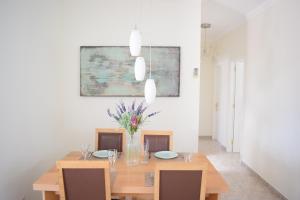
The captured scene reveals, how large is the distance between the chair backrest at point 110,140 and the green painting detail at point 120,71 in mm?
872

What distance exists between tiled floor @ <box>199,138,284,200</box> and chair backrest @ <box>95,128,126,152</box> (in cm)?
159

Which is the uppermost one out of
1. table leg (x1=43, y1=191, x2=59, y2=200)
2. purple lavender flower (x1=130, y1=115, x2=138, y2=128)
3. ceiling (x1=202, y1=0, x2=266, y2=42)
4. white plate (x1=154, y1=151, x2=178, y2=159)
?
ceiling (x1=202, y1=0, x2=266, y2=42)

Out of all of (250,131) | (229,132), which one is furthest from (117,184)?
(229,132)

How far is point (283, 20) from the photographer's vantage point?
346cm

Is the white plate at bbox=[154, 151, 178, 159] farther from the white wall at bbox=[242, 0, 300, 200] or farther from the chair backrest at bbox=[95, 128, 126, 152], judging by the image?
the white wall at bbox=[242, 0, 300, 200]

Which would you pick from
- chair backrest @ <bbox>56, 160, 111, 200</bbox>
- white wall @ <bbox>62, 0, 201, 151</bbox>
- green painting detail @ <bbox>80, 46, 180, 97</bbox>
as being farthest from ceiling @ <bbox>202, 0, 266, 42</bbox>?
chair backrest @ <bbox>56, 160, 111, 200</bbox>

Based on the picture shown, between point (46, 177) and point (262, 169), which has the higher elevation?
point (46, 177)

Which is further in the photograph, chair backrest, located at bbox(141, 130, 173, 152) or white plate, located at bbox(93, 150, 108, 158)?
chair backrest, located at bbox(141, 130, 173, 152)

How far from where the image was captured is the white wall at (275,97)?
3.18 meters

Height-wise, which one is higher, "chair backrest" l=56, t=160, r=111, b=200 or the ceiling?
the ceiling

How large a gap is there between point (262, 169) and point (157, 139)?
208cm

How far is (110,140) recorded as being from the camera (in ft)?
10.2

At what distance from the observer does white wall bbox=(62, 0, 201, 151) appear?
3797mm

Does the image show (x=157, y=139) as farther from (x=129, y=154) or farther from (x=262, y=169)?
(x=262, y=169)
